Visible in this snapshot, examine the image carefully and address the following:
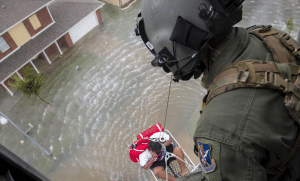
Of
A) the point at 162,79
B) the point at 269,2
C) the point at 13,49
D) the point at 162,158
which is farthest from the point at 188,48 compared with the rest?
the point at 269,2

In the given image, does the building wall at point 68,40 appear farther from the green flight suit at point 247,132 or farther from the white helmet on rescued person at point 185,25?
the green flight suit at point 247,132

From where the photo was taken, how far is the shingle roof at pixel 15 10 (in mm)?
7059

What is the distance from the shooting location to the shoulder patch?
1.79 metres

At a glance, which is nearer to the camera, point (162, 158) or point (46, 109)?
point (162, 158)

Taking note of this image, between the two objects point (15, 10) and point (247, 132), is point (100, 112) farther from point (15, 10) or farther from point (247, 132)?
point (247, 132)

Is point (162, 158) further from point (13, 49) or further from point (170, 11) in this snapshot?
point (13, 49)

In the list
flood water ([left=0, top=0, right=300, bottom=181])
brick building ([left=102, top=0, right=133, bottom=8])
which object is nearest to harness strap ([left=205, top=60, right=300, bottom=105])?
flood water ([left=0, top=0, right=300, bottom=181])

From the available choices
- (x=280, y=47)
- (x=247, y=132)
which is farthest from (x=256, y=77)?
(x=280, y=47)

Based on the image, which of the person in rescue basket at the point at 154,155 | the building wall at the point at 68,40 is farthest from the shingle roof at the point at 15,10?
the person in rescue basket at the point at 154,155

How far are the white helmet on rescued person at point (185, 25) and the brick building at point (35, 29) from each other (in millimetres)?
6734

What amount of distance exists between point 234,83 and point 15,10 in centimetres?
825

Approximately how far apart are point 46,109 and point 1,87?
7.94 feet

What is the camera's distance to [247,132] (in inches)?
65.0

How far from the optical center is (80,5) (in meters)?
9.60
